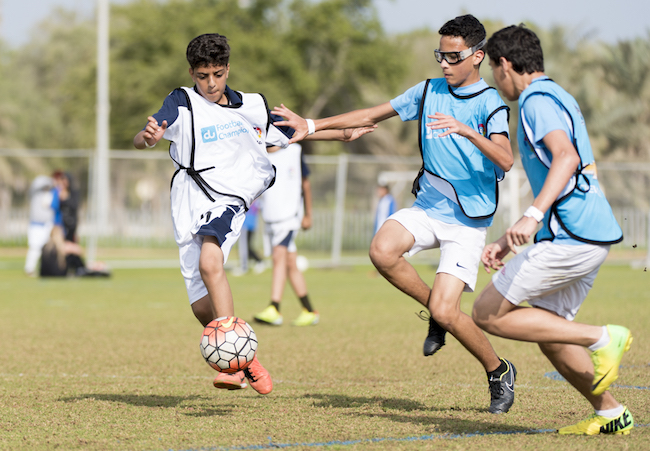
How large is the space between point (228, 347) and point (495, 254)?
171 cm

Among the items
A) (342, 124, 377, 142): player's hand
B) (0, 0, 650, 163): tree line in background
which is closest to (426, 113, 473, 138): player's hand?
(342, 124, 377, 142): player's hand

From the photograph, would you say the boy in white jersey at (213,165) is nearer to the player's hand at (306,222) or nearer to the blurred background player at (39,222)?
the player's hand at (306,222)

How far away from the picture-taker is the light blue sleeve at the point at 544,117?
4.07 m

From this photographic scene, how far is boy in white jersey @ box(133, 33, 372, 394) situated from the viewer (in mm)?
5152

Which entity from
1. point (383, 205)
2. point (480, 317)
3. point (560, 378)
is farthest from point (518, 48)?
point (383, 205)

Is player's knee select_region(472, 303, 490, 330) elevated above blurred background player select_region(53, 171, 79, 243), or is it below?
above

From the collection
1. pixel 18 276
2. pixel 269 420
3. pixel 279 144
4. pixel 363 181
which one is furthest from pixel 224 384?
pixel 363 181

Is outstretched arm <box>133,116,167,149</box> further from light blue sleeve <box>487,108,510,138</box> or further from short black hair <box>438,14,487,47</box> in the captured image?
light blue sleeve <box>487,108,510,138</box>

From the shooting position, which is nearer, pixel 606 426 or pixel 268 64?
pixel 606 426

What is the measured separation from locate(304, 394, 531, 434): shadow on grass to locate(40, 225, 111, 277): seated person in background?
12.4 meters

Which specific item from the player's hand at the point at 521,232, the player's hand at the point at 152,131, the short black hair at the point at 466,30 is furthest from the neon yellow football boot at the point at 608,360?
the player's hand at the point at 152,131

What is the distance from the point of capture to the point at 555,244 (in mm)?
4152

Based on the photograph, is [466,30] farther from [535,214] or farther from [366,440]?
[366,440]

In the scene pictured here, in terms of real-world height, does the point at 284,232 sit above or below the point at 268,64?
below
